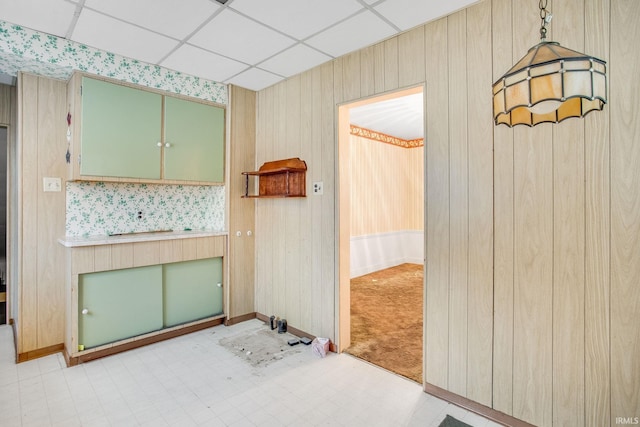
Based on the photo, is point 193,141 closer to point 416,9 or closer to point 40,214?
point 40,214

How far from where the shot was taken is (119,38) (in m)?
2.74

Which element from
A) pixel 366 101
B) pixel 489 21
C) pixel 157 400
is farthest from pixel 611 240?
pixel 157 400

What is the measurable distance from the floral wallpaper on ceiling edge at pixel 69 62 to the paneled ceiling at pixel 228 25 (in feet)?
0.41

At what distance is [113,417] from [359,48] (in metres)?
3.36

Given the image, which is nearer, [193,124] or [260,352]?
[260,352]

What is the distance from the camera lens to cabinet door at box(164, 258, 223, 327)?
11.1 ft

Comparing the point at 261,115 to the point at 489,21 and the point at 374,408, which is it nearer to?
the point at 489,21

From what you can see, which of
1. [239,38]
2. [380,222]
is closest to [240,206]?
[239,38]

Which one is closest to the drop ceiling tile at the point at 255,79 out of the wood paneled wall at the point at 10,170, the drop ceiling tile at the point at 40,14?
the drop ceiling tile at the point at 40,14

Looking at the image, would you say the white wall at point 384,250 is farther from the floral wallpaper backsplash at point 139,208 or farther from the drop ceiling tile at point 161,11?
the drop ceiling tile at point 161,11

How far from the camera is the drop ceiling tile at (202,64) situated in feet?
9.91

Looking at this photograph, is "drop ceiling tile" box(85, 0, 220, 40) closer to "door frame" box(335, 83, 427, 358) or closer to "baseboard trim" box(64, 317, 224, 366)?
"door frame" box(335, 83, 427, 358)

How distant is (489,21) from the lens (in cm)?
214

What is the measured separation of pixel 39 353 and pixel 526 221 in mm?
4176
